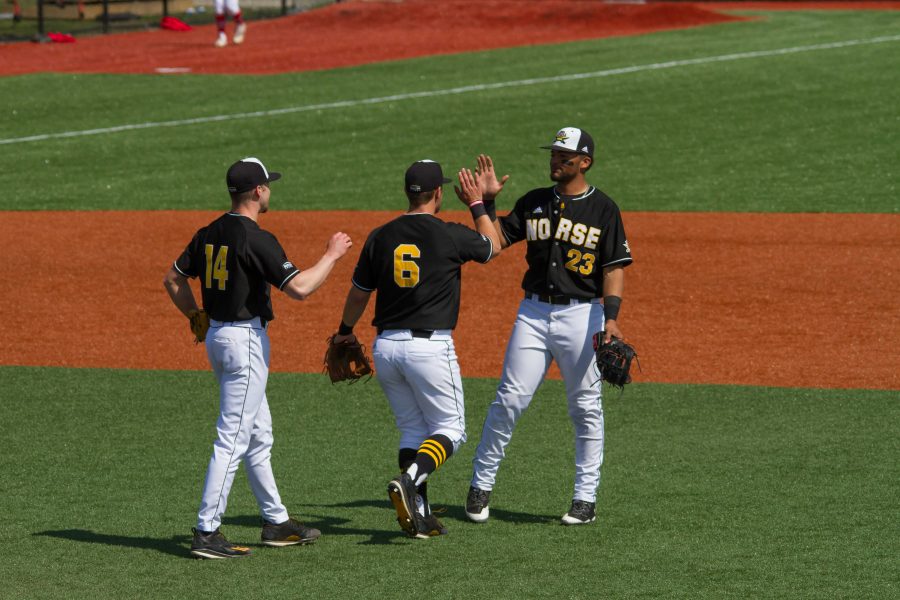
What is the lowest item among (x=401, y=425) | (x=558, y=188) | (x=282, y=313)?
(x=282, y=313)

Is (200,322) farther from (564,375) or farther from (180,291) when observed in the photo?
(564,375)

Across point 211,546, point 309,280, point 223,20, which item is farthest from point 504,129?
point 211,546

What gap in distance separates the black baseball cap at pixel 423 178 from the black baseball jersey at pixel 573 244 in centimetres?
76

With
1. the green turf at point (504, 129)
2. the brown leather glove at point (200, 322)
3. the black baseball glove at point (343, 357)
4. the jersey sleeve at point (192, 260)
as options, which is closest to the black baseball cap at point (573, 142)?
the black baseball glove at point (343, 357)

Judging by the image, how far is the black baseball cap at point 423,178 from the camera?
741 centimetres

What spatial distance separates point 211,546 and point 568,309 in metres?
2.33

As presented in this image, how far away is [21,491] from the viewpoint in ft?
27.6

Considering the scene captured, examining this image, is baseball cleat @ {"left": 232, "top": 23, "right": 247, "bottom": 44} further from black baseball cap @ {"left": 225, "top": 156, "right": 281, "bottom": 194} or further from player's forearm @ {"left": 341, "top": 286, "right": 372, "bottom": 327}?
black baseball cap @ {"left": 225, "top": 156, "right": 281, "bottom": 194}

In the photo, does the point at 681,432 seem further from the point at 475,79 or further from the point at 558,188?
the point at 475,79

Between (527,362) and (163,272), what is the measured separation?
8.65 meters

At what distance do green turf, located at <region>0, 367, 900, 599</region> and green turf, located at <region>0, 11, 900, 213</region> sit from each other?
885 cm

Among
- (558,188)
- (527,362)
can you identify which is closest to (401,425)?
(527,362)

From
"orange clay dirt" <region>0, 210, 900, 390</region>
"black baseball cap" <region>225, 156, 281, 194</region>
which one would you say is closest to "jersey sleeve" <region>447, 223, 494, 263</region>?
"black baseball cap" <region>225, 156, 281, 194</region>

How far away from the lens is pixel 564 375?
7.95m
